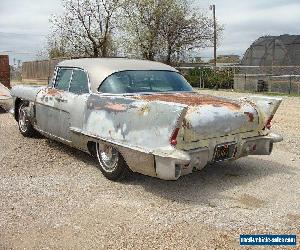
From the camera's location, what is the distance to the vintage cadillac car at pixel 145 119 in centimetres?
462

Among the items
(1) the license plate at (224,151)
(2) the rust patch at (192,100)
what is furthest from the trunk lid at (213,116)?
(1) the license plate at (224,151)

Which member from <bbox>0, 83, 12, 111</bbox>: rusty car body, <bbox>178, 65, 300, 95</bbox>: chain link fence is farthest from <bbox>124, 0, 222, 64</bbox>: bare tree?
<bbox>0, 83, 12, 111</bbox>: rusty car body

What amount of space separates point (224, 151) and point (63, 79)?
298 cm

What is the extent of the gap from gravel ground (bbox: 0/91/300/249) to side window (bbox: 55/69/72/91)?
112cm

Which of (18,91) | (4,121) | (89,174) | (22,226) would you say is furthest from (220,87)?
(22,226)

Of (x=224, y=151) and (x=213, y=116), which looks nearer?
(x=213, y=116)

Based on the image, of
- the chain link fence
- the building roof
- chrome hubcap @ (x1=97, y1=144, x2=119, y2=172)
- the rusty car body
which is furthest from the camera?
the building roof

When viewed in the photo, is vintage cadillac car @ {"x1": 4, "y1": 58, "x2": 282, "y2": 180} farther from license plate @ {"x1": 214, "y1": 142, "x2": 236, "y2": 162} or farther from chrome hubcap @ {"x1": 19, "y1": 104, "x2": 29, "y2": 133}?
chrome hubcap @ {"x1": 19, "y1": 104, "x2": 29, "y2": 133}

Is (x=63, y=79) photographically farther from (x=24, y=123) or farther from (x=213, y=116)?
(x=213, y=116)

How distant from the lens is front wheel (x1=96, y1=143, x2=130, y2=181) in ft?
17.1

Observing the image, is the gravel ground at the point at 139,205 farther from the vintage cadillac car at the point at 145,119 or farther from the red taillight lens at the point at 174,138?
the red taillight lens at the point at 174,138

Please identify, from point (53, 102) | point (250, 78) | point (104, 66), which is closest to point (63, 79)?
point (53, 102)

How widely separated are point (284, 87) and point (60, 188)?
18.0m

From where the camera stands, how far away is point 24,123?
312 inches
